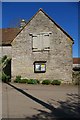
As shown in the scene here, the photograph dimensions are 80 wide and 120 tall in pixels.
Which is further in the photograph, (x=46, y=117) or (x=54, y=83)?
(x=54, y=83)

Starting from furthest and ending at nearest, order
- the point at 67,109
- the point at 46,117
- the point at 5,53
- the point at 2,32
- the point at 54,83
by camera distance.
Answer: the point at 2,32, the point at 5,53, the point at 54,83, the point at 67,109, the point at 46,117

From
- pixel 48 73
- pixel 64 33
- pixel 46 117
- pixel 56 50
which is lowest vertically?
pixel 46 117

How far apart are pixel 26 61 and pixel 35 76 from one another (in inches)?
69.5

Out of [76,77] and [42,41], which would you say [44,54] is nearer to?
[42,41]

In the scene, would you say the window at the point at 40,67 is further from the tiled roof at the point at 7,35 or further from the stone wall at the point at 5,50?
the tiled roof at the point at 7,35

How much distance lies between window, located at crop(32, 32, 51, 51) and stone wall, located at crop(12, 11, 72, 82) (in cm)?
32

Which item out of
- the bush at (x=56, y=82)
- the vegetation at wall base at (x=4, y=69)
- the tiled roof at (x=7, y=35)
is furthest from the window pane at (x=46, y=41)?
the tiled roof at (x=7, y=35)

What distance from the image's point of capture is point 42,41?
2464cm

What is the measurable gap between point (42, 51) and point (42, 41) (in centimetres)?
103

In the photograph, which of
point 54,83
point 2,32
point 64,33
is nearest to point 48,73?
point 54,83

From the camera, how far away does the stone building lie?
2408 centimetres

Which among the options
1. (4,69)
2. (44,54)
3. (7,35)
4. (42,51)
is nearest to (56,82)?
(44,54)

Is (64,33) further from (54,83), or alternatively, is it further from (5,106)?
(5,106)

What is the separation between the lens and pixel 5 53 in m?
27.8
